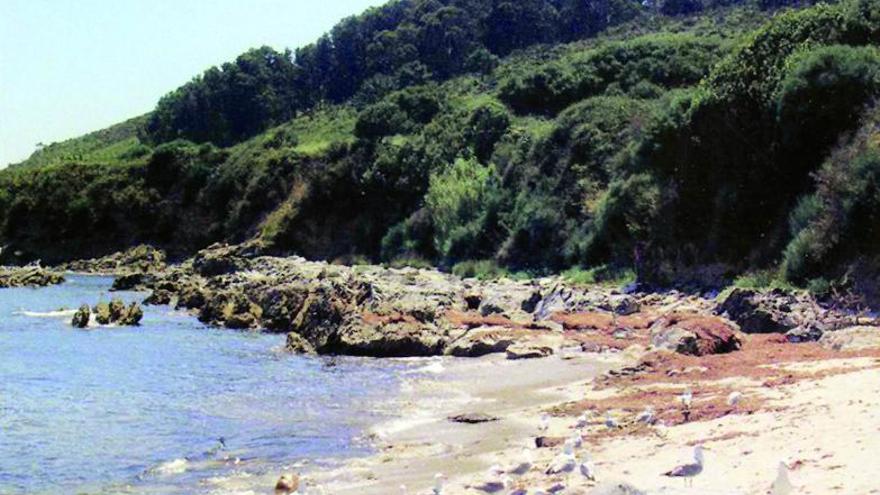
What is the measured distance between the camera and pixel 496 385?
20406 mm

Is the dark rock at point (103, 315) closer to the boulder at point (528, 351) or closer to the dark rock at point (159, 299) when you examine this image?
the dark rock at point (159, 299)

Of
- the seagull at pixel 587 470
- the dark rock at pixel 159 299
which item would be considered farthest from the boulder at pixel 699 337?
the dark rock at pixel 159 299

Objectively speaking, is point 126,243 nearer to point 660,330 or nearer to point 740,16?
point 740,16

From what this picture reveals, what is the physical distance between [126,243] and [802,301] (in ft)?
242

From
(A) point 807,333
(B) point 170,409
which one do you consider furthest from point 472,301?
(B) point 170,409

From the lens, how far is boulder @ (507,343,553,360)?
23.9 metres

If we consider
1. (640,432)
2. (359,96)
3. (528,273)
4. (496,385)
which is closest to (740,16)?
(359,96)

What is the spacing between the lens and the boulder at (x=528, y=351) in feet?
78.4

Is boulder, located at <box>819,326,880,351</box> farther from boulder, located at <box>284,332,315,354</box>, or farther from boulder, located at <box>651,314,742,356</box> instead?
boulder, located at <box>284,332,315,354</box>

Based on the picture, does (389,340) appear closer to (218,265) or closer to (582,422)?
(582,422)

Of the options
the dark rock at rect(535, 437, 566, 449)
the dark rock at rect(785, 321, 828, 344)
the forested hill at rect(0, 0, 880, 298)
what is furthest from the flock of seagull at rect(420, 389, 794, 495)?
the forested hill at rect(0, 0, 880, 298)

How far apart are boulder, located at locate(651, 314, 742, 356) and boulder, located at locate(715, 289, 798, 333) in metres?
0.90

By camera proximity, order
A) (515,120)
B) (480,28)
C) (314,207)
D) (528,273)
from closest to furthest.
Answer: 1. (528,273)
2. (515,120)
3. (314,207)
4. (480,28)

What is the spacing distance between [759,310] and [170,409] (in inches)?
515
